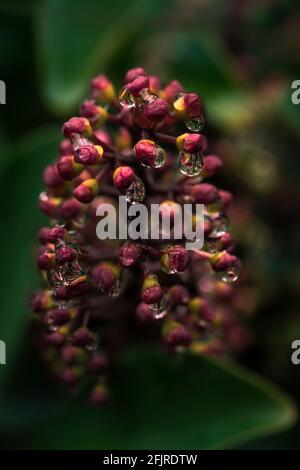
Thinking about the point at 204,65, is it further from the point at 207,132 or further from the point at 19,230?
the point at 19,230

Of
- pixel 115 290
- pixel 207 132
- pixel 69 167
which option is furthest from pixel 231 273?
pixel 207 132

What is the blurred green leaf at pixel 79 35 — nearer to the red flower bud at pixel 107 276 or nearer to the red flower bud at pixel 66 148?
the red flower bud at pixel 66 148

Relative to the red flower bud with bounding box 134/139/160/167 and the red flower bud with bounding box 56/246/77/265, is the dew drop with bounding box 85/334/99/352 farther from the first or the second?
the red flower bud with bounding box 134/139/160/167

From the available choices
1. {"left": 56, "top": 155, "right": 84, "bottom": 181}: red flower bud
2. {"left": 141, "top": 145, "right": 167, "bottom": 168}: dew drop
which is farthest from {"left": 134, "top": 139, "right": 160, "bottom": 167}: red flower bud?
{"left": 56, "top": 155, "right": 84, "bottom": 181}: red flower bud

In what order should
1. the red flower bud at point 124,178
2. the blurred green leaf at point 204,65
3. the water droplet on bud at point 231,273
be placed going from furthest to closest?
the blurred green leaf at point 204,65 < the water droplet on bud at point 231,273 < the red flower bud at point 124,178

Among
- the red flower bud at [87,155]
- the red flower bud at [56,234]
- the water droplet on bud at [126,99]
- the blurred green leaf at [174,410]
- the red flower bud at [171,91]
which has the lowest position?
the blurred green leaf at [174,410]

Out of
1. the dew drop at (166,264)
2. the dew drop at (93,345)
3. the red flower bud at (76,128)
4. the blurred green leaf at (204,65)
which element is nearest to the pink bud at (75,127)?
the red flower bud at (76,128)

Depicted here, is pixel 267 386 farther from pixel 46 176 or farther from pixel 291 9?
pixel 291 9
